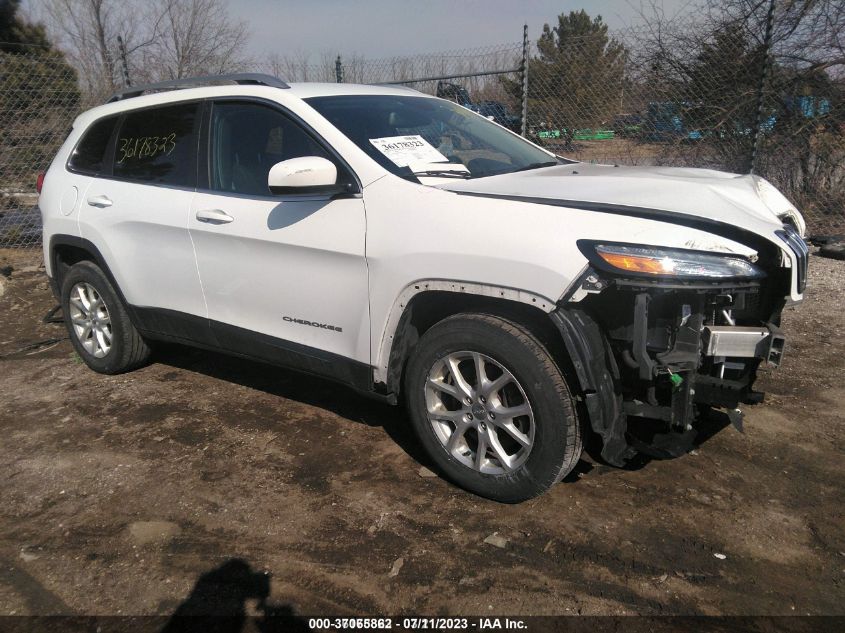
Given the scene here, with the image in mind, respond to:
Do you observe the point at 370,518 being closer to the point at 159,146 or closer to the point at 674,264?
the point at 674,264

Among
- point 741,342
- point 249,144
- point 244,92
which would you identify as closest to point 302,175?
point 249,144

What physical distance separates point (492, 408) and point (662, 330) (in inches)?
31.1

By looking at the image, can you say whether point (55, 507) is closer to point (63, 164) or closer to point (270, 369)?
point (270, 369)

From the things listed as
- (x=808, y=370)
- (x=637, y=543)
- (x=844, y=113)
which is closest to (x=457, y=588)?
(x=637, y=543)

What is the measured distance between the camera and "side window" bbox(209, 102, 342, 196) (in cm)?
365

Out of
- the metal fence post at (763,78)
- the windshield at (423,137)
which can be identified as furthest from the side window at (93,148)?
the metal fence post at (763,78)

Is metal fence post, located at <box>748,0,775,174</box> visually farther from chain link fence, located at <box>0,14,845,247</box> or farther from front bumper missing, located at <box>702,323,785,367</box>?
front bumper missing, located at <box>702,323,785,367</box>

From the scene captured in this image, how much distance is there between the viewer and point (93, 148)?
4.72 metres

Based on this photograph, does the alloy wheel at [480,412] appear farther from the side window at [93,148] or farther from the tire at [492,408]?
the side window at [93,148]

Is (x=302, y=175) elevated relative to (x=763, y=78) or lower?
lower

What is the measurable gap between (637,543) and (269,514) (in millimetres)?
1635

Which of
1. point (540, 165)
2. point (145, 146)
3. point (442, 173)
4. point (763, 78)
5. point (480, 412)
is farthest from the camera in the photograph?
point (763, 78)

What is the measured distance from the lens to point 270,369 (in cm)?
504

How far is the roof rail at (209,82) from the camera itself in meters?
3.85
